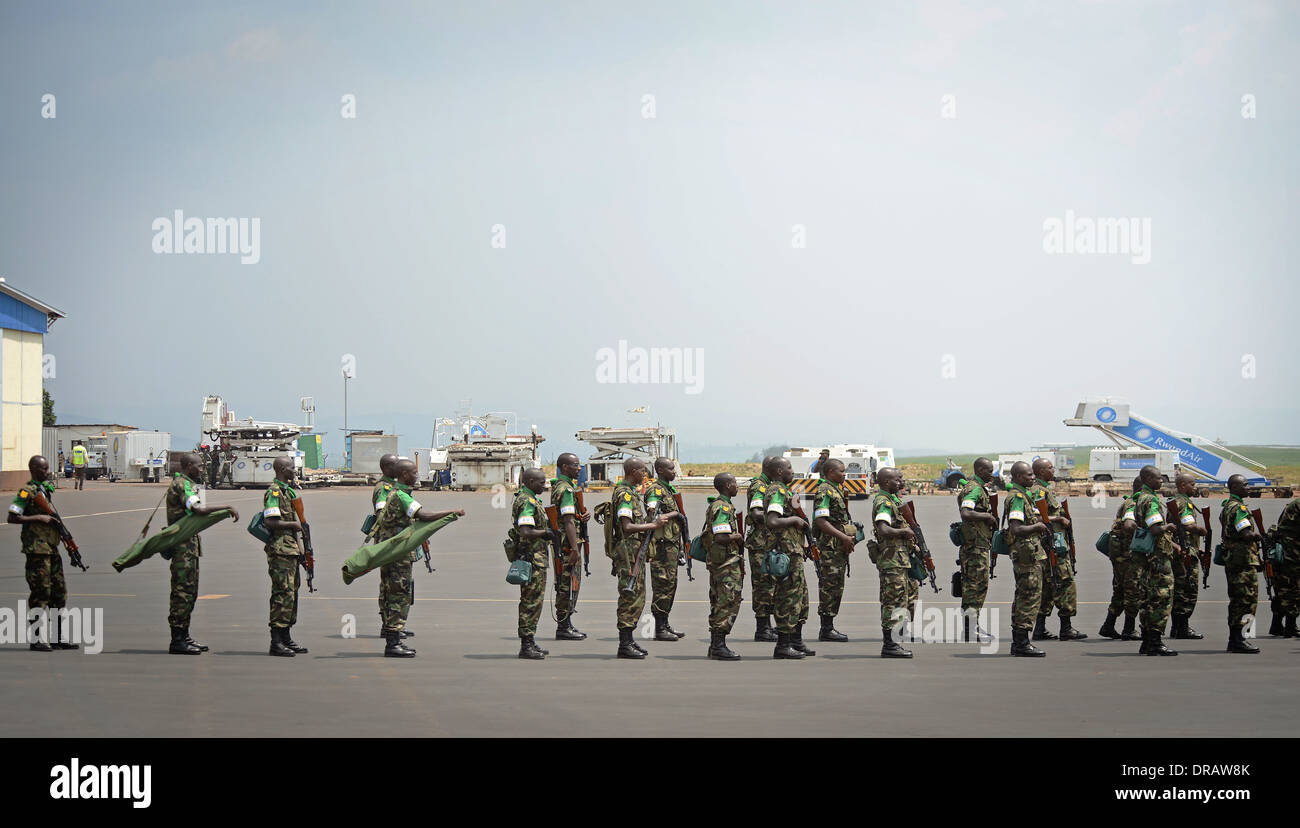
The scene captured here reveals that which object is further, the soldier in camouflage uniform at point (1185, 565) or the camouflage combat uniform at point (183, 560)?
the soldier in camouflage uniform at point (1185, 565)

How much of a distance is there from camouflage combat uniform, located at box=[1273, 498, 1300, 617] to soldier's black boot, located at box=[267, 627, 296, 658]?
394 inches

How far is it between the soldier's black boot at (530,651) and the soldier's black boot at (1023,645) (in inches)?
174

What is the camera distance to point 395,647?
33.5 ft

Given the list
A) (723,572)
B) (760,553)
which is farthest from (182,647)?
(760,553)

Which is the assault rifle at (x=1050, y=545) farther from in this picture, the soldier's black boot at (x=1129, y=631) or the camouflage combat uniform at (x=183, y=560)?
the camouflage combat uniform at (x=183, y=560)

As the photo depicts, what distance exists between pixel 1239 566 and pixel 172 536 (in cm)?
1034

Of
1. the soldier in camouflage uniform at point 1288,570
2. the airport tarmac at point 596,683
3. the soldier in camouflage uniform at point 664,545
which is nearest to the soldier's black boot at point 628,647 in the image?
the airport tarmac at point 596,683

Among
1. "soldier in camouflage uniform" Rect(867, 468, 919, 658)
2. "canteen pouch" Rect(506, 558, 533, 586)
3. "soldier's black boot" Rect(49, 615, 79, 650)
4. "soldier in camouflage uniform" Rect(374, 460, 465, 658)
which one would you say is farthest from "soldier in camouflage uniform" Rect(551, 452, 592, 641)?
"soldier's black boot" Rect(49, 615, 79, 650)

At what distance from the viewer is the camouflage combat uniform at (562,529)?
34.8ft

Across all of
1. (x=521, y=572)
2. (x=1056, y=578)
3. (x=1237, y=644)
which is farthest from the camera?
(x=1056, y=578)

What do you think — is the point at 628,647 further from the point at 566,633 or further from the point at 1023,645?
the point at 1023,645

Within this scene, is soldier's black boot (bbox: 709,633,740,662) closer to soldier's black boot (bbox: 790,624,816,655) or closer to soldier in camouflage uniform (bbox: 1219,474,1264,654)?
soldier's black boot (bbox: 790,624,816,655)
